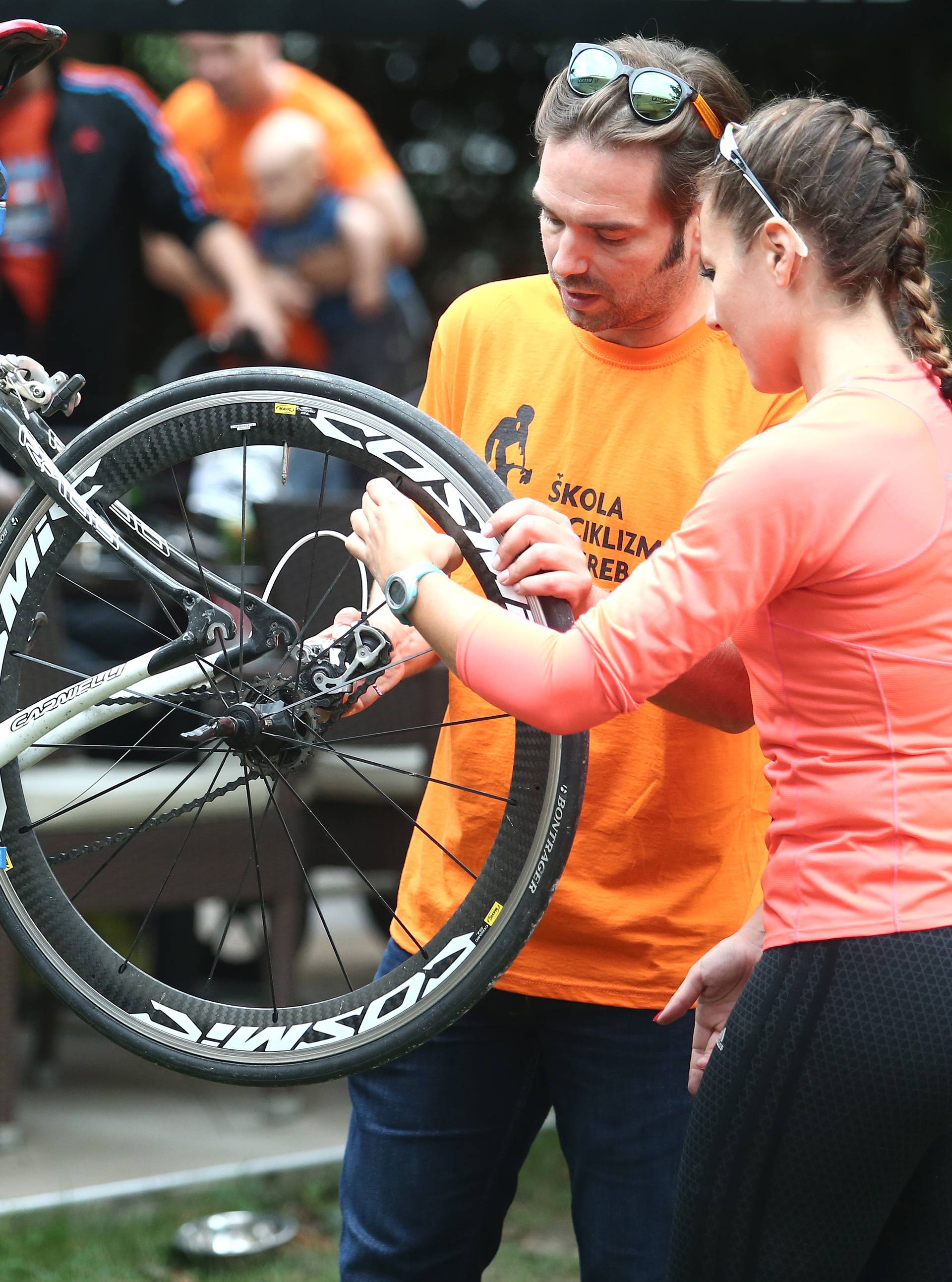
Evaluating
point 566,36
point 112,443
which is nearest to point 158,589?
point 112,443

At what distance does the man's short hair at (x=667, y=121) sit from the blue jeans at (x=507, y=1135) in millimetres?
930

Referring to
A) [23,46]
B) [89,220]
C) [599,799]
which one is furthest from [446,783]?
[89,220]

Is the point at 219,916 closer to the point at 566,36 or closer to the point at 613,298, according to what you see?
the point at 566,36

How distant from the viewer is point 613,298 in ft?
5.55

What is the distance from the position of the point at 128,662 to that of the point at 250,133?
3.50m

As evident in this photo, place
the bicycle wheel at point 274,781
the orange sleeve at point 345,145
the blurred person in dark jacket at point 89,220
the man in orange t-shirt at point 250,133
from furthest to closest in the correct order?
the orange sleeve at point 345,145 → the man in orange t-shirt at point 250,133 → the blurred person in dark jacket at point 89,220 → the bicycle wheel at point 274,781

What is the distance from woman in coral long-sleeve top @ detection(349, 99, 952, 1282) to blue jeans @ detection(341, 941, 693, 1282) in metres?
0.32

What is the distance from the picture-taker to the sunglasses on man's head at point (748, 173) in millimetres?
1339

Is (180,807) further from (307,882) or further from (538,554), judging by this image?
(538,554)

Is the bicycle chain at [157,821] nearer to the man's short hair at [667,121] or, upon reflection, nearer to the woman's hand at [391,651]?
the woman's hand at [391,651]

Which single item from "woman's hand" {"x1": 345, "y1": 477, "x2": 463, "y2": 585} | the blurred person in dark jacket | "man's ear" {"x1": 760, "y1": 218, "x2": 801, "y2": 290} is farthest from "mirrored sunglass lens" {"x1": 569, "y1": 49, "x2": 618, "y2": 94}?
the blurred person in dark jacket

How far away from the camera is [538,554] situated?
145cm

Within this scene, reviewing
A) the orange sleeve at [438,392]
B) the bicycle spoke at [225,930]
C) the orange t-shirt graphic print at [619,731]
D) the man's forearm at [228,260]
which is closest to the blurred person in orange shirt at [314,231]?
the man's forearm at [228,260]

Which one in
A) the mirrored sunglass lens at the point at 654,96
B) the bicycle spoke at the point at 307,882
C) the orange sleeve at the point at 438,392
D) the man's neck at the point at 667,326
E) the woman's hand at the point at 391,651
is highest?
the mirrored sunglass lens at the point at 654,96
